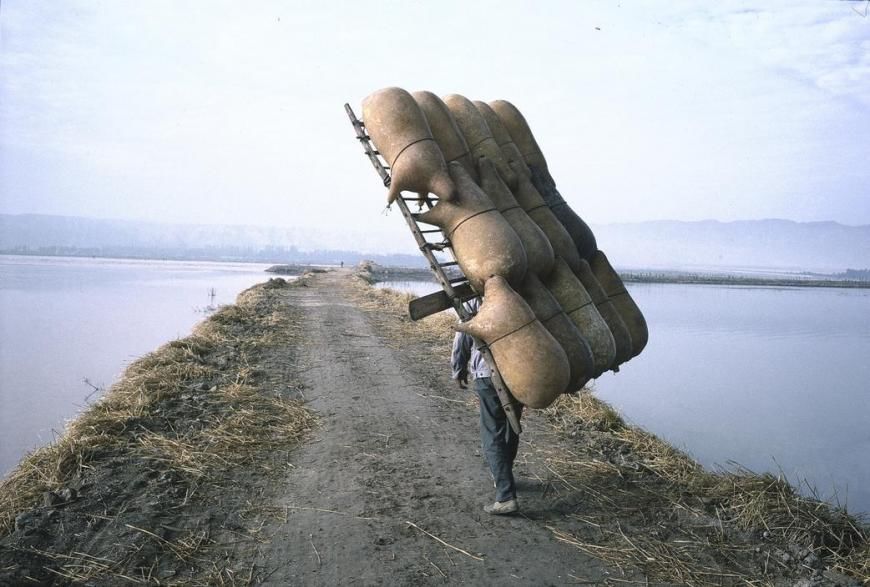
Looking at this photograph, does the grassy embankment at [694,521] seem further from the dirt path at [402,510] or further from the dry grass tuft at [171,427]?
the dry grass tuft at [171,427]

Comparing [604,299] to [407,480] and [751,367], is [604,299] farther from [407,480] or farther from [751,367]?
[751,367]

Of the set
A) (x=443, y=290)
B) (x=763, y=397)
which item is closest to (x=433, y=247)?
(x=443, y=290)

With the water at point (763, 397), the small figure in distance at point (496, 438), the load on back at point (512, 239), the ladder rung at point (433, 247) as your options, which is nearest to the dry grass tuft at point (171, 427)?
the small figure in distance at point (496, 438)

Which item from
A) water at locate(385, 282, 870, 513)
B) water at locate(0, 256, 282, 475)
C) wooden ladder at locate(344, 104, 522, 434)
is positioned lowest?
water at locate(385, 282, 870, 513)

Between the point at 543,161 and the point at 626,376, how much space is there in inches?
373

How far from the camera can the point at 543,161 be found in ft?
16.2

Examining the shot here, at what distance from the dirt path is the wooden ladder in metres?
0.86

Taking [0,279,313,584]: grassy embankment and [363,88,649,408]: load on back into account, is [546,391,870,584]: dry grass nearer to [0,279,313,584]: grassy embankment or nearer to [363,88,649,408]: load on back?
[363,88,649,408]: load on back

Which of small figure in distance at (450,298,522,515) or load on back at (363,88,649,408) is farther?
small figure in distance at (450,298,522,515)

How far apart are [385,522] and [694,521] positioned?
2447mm

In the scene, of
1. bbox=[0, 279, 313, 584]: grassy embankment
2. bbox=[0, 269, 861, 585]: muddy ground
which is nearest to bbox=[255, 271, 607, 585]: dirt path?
bbox=[0, 269, 861, 585]: muddy ground

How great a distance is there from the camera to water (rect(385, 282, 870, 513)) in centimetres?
778

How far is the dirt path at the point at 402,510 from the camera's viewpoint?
3.59m

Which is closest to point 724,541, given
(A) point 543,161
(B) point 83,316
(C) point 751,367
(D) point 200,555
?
(A) point 543,161
